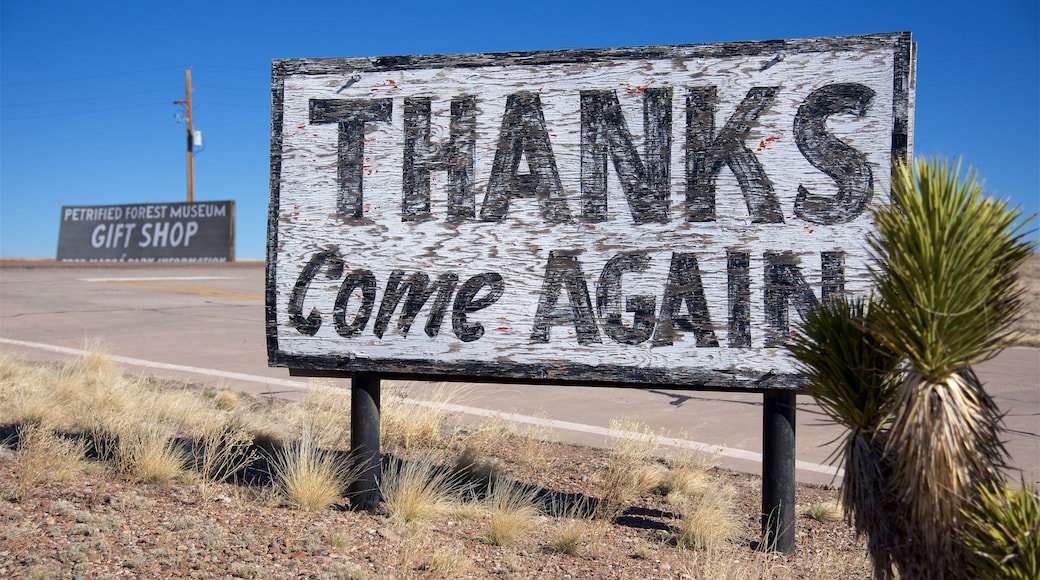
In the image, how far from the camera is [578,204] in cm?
508

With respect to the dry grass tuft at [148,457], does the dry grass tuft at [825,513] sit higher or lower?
lower

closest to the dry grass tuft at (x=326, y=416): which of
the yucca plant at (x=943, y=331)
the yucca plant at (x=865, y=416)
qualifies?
the yucca plant at (x=865, y=416)

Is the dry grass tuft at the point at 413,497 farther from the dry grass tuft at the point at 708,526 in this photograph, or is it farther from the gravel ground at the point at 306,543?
the dry grass tuft at the point at 708,526

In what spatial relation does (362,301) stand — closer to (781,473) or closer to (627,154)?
(627,154)

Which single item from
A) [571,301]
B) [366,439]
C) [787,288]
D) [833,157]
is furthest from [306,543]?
[833,157]

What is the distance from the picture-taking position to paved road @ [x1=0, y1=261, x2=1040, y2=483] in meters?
7.97

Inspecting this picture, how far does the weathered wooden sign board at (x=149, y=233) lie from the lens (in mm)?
38156

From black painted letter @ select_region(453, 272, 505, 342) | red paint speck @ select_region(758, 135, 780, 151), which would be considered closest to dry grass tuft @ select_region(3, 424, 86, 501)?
black painted letter @ select_region(453, 272, 505, 342)

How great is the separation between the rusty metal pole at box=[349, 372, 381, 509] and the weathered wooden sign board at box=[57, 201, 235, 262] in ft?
113

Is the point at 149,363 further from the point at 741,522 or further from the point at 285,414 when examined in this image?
the point at 741,522

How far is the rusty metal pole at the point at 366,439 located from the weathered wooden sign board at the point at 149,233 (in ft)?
113

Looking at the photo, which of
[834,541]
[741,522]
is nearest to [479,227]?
[741,522]

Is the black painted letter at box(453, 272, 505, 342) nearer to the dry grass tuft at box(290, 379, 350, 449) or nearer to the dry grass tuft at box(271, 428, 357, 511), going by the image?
the dry grass tuft at box(271, 428, 357, 511)

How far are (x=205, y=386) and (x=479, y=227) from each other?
562 centimetres
